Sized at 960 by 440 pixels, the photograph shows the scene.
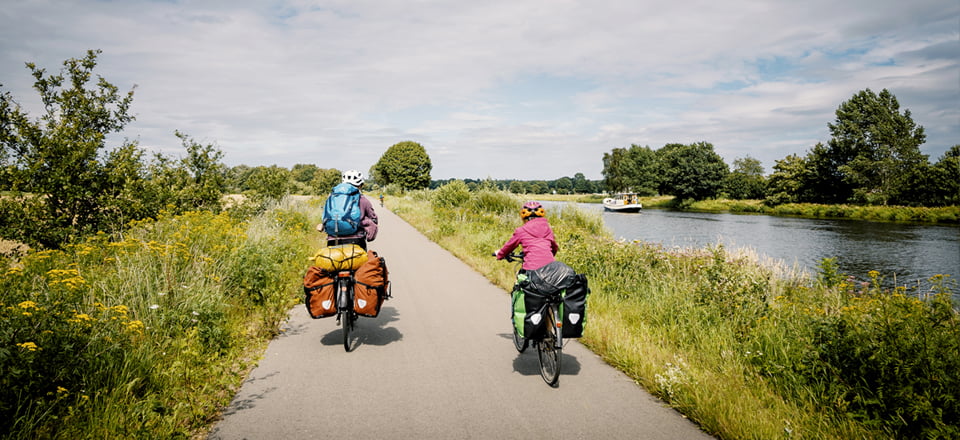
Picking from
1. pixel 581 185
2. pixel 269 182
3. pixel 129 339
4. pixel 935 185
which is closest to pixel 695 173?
pixel 935 185

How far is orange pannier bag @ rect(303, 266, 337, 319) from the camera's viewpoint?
200 inches

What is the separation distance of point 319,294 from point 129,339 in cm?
170

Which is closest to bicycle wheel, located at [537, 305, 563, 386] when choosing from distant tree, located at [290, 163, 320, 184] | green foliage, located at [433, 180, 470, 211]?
green foliage, located at [433, 180, 470, 211]

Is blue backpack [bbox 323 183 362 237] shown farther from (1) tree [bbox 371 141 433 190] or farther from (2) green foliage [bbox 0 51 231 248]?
(1) tree [bbox 371 141 433 190]

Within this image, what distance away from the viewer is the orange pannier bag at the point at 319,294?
507cm

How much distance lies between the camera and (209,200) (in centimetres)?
1343

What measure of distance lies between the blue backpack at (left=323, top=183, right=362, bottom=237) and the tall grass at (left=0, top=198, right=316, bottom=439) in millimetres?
1538

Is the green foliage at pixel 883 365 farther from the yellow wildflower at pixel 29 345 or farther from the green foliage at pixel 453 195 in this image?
the green foliage at pixel 453 195

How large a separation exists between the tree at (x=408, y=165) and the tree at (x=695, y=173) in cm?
4042

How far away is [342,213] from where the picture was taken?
5.53 m

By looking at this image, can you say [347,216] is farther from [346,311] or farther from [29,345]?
[29,345]

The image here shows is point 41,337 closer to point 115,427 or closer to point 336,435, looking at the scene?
point 115,427

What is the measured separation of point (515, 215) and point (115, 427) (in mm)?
17570

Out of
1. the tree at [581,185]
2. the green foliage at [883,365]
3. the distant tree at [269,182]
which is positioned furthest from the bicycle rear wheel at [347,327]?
the tree at [581,185]
